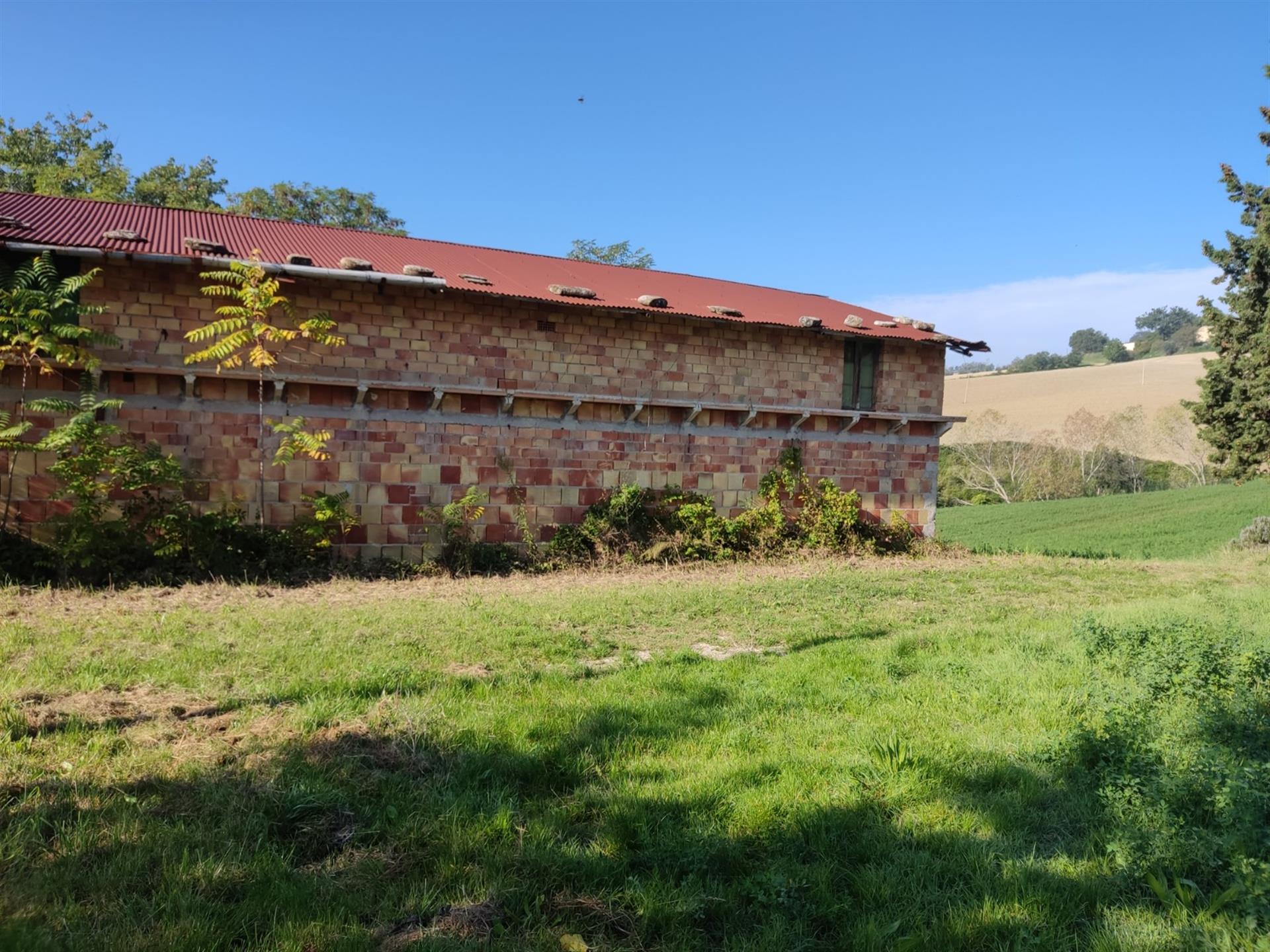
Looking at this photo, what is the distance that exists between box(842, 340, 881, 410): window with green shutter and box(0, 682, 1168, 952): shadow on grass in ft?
43.6

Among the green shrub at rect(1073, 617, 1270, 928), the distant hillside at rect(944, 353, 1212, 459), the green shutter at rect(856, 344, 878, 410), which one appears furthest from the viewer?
the distant hillside at rect(944, 353, 1212, 459)

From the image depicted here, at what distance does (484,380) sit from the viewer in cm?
1349

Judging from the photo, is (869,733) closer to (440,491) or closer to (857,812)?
(857,812)

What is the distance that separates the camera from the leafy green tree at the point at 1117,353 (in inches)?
4136

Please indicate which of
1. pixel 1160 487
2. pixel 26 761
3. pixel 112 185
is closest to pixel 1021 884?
pixel 26 761

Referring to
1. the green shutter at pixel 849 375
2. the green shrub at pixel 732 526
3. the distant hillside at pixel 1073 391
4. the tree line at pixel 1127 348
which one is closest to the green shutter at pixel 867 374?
the green shutter at pixel 849 375

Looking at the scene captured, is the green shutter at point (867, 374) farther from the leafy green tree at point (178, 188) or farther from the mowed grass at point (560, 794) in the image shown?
the leafy green tree at point (178, 188)

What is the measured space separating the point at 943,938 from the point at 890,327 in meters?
16.0

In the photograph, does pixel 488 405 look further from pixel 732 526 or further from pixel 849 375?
pixel 849 375

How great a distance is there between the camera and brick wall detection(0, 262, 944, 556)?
11.5 m

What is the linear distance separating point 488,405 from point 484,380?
0.44 meters

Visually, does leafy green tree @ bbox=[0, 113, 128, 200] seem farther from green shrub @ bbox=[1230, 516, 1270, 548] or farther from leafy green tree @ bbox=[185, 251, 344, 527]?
green shrub @ bbox=[1230, 516, 1270, 548]

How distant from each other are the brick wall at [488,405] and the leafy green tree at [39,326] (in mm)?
387

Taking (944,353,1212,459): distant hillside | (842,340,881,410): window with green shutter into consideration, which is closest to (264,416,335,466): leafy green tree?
(842,340,881,410): window with green shutter
